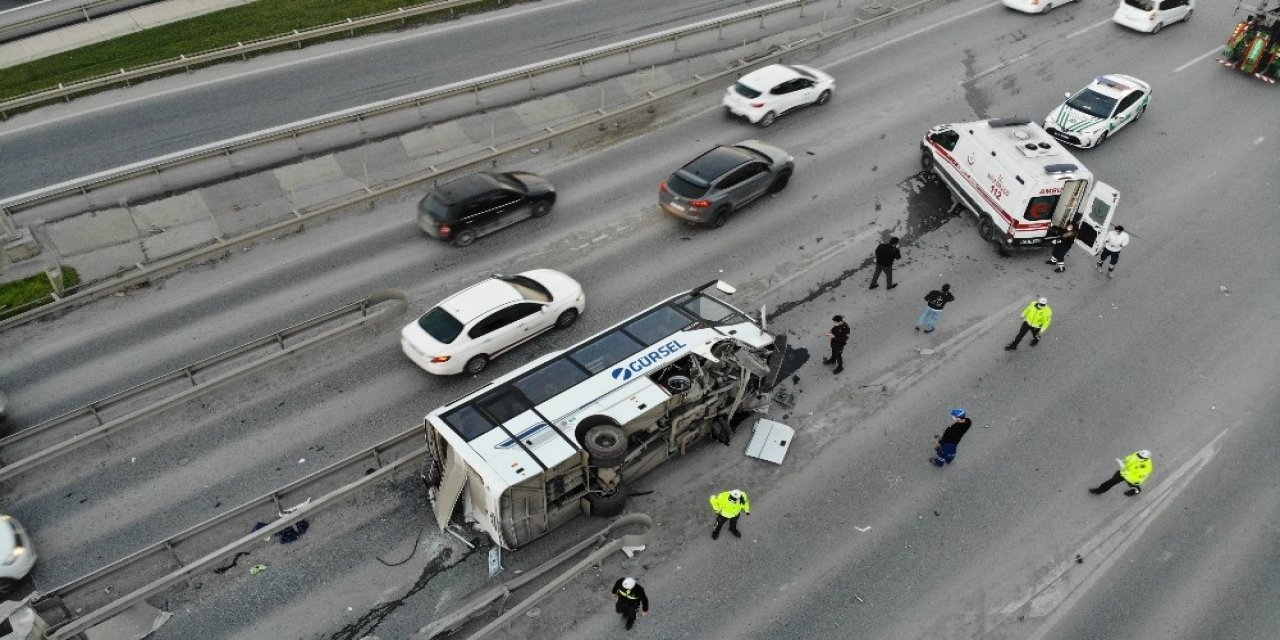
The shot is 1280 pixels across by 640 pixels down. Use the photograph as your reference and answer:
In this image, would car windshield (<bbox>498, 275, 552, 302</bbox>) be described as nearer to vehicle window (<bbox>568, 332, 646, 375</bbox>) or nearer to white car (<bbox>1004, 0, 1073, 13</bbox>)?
vehicle window (<bbox>568, 332, 646, 375</bbox>)

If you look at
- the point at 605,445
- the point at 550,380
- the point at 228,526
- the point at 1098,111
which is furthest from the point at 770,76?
the point at 228,526

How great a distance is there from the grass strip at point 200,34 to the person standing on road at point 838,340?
68.6 ft

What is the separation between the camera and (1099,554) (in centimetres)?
1390

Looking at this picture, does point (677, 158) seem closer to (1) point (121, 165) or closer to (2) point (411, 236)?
(2) point (411, 236)

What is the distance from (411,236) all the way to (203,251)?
4633 mm

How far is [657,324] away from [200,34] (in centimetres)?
2352

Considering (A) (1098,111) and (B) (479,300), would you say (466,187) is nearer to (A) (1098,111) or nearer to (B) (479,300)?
(B) (479,300)

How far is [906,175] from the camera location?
22578 mm

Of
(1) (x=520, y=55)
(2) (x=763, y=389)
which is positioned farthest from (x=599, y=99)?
(2) (x=763, y=389)

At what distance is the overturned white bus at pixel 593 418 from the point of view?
12953mm

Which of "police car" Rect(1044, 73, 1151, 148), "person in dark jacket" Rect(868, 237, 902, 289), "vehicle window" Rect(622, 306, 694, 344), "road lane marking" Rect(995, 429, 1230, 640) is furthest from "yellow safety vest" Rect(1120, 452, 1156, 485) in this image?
"police car" Rect(1044, 73, 1151, 148)

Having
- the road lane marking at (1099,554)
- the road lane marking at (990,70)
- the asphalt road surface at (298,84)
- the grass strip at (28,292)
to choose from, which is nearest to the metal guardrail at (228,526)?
the grass strip at (28,292)

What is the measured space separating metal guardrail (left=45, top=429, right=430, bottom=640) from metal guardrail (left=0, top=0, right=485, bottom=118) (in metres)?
18.6

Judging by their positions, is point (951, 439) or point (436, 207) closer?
point (951, 439)
